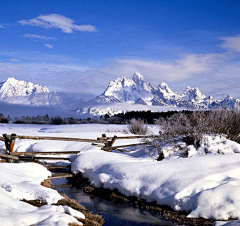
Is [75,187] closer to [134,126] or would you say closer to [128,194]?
[128,194]

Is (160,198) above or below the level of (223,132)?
below

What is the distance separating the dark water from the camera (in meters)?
6.75

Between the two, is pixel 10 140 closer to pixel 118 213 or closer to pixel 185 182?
pixel 118 213

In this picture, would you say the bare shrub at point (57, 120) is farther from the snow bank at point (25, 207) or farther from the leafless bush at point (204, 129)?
the snow bank at point (25, 207)

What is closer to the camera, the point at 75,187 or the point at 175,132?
the point at 75,187

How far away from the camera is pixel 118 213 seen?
7414 millimetres

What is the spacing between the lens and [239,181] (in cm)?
748

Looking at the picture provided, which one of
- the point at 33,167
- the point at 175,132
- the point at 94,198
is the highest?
the point at 175,132

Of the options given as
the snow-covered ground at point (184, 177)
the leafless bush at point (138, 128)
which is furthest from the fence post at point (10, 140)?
the leafless bush at point (138, 128)

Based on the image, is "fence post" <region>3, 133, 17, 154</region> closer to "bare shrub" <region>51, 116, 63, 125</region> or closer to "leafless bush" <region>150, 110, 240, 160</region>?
"leafless bush" <region>150, 110, 240, 160</region>

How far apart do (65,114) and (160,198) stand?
122ft

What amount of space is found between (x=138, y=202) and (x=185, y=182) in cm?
134

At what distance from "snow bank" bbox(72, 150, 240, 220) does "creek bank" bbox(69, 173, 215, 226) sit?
12 centimetres

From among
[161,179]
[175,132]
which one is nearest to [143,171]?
[161,179]
